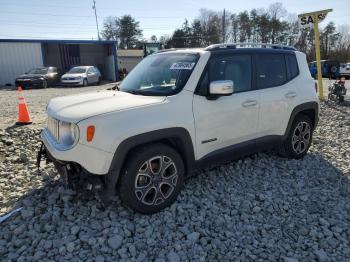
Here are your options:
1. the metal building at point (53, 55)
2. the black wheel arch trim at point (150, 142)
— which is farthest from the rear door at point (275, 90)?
the metal building at point (53, 55)

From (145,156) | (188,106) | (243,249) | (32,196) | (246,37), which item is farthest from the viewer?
(246,37)

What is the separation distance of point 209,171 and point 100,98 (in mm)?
1899

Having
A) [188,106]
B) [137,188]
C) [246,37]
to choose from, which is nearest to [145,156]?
[137,188]

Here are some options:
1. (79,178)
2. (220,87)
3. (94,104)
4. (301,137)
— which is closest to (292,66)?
(301,137)

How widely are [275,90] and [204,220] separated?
225cm

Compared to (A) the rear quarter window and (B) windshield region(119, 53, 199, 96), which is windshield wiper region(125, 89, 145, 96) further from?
(A) the rear quarter window

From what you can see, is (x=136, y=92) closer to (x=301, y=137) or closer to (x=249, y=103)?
(x=249, y=103)

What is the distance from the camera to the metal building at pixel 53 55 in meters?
25.4

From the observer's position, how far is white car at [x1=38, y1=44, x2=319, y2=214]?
3.17 meters

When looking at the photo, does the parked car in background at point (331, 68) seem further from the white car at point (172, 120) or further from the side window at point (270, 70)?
the white car at point (172, 120)

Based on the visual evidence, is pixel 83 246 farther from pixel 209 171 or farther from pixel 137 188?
pixel 209 171

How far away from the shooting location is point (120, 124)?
3.15 m

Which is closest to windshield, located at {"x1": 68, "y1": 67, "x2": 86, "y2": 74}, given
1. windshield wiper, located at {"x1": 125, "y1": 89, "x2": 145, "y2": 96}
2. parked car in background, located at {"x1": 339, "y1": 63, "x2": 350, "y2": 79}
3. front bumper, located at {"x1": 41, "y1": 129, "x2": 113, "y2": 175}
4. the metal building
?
the metal building

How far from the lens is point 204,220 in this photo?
3477 millimetres
